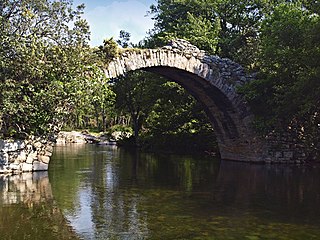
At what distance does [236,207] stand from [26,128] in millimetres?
6013

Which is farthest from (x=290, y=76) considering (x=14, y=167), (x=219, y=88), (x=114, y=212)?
(x=114, y=212)

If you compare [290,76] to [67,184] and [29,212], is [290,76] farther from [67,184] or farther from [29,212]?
[29,212]

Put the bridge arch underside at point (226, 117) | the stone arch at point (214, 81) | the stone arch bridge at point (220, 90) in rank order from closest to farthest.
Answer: the stone arch at point (214, 81)
the stone arch bridge at point (220, 90)
the bridge arch underside at point (226, 117)

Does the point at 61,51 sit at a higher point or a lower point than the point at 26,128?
higher

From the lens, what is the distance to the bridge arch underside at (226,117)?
587 inches

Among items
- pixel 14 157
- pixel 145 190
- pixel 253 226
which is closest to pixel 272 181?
pixel 145 190

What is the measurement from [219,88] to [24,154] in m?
7.14

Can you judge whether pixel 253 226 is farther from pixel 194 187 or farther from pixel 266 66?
pixel 266 66

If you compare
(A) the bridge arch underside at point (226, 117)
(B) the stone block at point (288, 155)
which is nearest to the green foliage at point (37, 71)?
(A) the bridge arch underside at point (226, 117)

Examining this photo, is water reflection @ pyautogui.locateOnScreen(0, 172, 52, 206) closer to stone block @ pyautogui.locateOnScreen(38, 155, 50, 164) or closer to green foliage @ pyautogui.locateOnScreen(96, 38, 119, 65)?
stone block @ pyautogui.locateOnScreen(38, 155, 50, 164)

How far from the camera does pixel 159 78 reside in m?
20.2

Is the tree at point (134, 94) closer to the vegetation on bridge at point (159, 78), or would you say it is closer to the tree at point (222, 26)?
the tree at point (222, 26)

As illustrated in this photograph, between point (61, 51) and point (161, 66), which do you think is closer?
point (61, 51)

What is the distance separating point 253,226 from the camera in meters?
5.75
